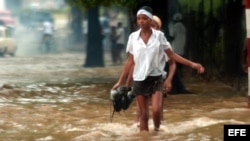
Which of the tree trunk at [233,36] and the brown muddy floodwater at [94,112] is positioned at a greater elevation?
the tree trunk at [233,36]

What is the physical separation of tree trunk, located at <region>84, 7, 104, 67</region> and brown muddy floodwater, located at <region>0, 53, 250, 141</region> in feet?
15.2

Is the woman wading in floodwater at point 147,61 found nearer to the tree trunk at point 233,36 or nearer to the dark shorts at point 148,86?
the dark shorts at point 148,86

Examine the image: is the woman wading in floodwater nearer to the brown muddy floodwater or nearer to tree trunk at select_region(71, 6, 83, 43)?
the brown muddy floodwater

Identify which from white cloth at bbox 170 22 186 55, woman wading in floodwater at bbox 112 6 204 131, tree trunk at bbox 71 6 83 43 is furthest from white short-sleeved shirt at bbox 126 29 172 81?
tree trunk at bbox 71 6 83 43

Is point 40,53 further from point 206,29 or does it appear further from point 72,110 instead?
point 72,110

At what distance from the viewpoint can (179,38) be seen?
64.0ft

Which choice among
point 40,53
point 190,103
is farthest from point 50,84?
point 40,53

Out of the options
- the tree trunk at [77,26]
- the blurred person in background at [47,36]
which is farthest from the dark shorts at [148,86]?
the tree trunk at [77,26]

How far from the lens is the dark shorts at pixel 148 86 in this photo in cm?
1059

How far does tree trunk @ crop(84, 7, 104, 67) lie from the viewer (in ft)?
88.4

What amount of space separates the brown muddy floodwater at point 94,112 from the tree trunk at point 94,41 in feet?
15.2

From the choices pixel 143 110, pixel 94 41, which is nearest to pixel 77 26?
pixel 94 41

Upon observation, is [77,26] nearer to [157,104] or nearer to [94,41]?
[94,41]

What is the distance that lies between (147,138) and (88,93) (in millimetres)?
7203
